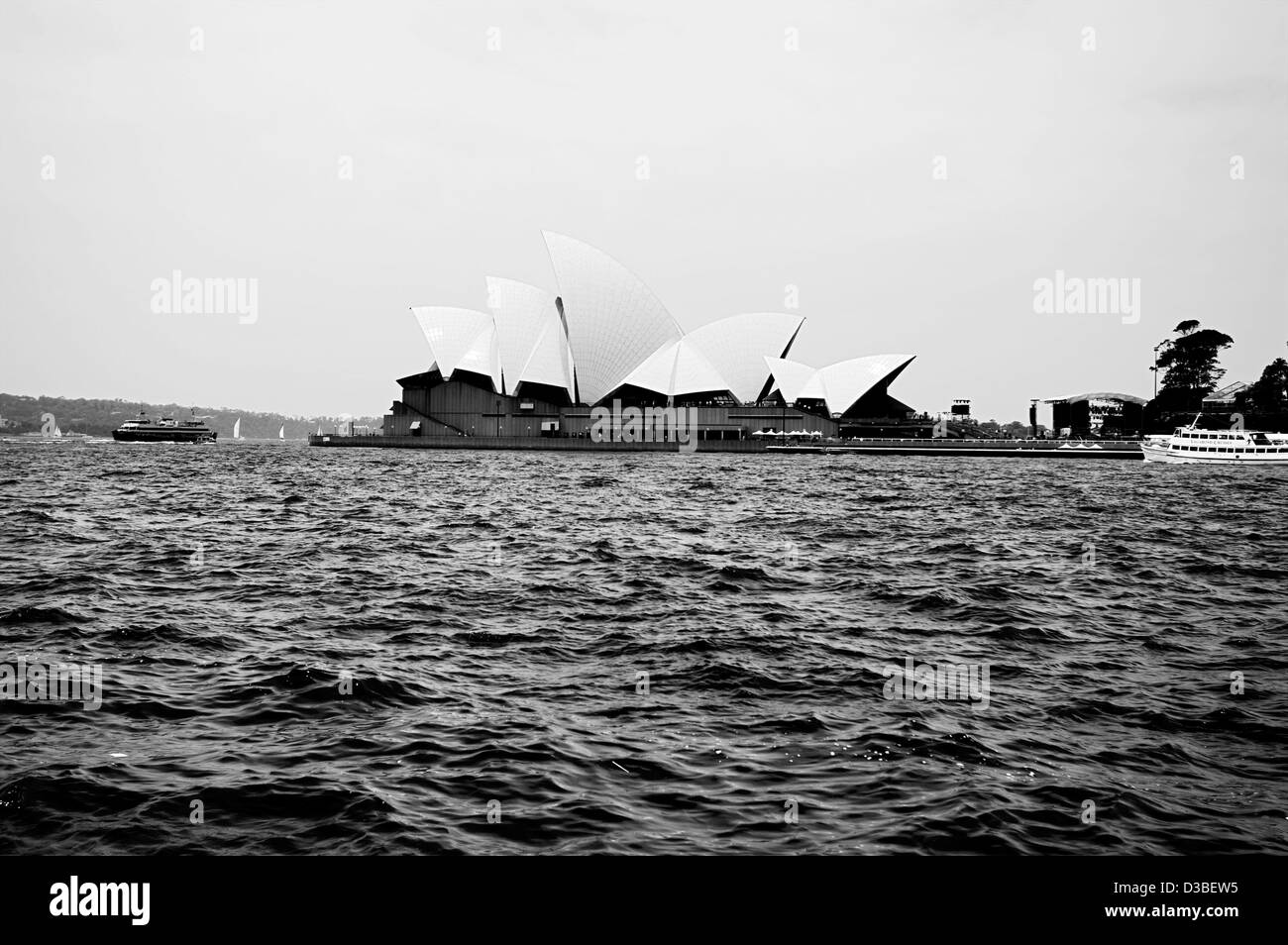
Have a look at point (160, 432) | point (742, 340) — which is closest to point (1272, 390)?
point (742, 340)

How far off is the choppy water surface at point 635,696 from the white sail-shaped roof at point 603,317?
2987 inches

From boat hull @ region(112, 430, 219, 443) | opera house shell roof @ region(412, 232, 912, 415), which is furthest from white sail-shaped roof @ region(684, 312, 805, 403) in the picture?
boat hull @ region(112, 430, 219, 443)

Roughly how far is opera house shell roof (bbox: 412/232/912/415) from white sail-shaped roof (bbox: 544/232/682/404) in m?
0.12

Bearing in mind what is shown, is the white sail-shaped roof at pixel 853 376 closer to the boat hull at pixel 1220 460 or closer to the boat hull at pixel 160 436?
the boat hull at pixel 1220 460

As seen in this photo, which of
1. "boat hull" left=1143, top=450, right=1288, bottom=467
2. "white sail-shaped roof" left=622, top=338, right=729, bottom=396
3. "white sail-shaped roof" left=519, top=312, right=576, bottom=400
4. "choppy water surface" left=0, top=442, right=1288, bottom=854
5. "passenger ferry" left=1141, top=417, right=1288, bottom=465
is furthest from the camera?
"white sail-shaped roof" left=622, top=338, right=729, bottom=396

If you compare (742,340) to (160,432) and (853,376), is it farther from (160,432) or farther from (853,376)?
(160,432)

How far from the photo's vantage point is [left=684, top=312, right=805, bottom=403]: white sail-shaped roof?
114m

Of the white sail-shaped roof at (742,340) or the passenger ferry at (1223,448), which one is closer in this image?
the passenger ferry at (1223,448)

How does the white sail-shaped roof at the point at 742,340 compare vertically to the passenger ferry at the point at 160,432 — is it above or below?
above

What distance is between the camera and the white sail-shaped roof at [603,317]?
3789 inches

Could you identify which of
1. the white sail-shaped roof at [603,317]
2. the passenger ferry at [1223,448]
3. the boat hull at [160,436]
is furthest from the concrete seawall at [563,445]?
the passenger ferry at [1223,448]

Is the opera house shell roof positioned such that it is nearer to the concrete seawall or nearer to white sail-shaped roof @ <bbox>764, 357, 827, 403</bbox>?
white sail-shaped roof @ <bbox>764, 357, 827, 403</bbox>

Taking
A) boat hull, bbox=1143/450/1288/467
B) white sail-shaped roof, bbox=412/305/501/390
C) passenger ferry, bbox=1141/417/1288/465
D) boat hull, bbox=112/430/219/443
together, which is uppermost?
white sail-shaped roof, bbox=412/305/501/390
